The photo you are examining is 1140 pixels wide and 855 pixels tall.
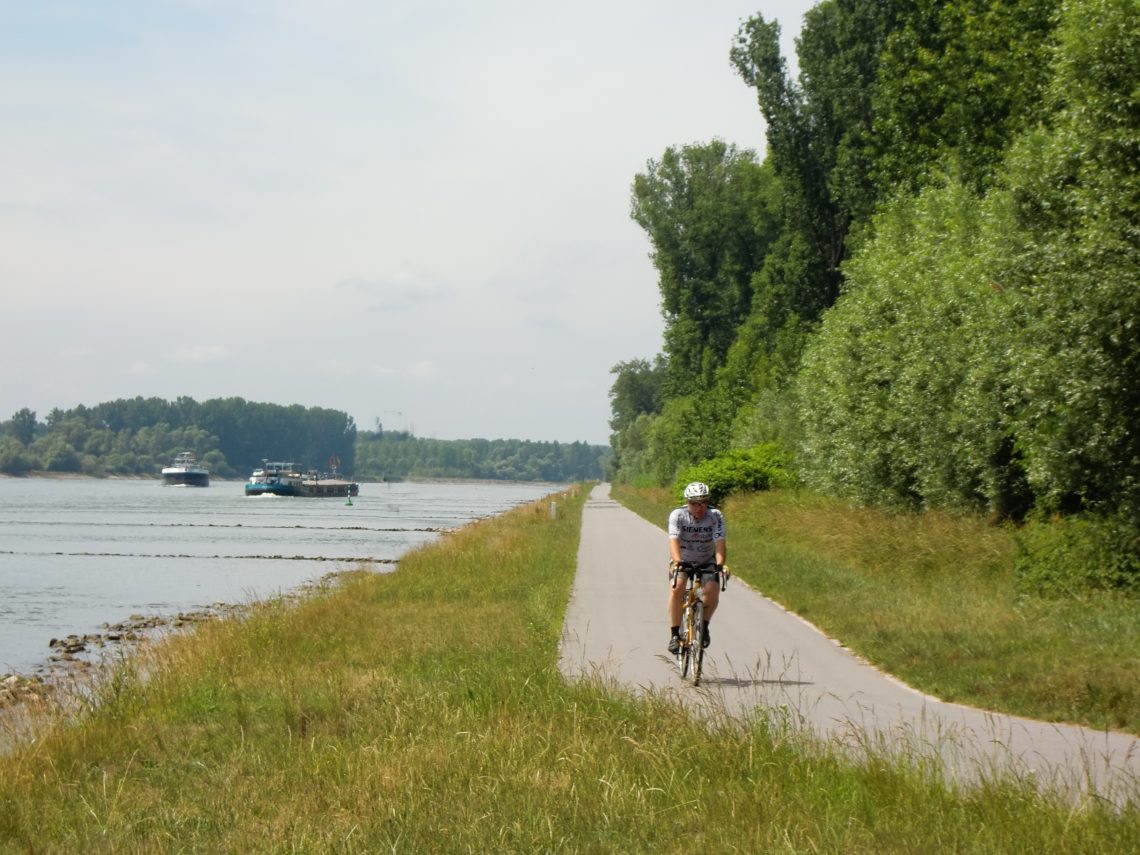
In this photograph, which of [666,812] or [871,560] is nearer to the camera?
[666,812]

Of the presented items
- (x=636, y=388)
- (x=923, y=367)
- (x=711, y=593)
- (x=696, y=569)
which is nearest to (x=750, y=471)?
(x=923, y=367)

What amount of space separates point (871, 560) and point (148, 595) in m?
17.0

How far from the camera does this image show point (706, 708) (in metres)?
10.1

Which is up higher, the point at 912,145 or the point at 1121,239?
the point at 912,145

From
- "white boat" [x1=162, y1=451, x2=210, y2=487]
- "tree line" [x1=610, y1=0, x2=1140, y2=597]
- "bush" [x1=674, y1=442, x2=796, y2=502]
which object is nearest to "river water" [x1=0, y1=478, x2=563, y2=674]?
"bush" [x1=674, y1=442, x2=796, y2=502]

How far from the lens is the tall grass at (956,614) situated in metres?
11.2

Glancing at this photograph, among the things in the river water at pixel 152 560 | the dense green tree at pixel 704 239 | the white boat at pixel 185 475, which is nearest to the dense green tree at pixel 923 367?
the river water at pixel 152 560

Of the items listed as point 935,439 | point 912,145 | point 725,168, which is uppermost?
point 725,168

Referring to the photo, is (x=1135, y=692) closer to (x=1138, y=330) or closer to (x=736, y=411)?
(x=1138, y=330)

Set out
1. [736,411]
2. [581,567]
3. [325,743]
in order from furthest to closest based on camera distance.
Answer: [736,411]
[581,567]
[325,743]

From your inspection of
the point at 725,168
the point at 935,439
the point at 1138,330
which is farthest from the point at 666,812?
the point at 725,168

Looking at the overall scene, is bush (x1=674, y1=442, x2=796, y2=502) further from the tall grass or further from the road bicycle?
the road bicycle

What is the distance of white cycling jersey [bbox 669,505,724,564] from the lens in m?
12.8

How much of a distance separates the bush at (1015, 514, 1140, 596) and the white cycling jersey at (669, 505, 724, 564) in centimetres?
604
